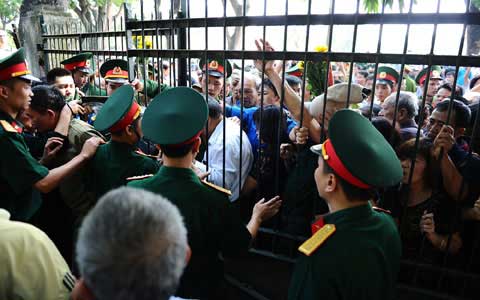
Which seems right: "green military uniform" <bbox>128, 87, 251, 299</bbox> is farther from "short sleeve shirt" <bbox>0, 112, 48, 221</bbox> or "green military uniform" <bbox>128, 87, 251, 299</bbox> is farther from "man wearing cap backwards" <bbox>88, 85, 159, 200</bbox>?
"short sleeve shirt" <bbox>0, 112, 48, 221</bbox>

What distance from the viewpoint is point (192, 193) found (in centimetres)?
170

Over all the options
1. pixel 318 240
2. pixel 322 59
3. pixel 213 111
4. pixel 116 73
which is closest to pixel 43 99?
pixel 213 111

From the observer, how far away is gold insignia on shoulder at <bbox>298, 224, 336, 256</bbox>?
1.41 meters

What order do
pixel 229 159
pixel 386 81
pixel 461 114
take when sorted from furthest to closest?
1. pixel 386 81
2. pixel 229 159
3. pixel 461 114

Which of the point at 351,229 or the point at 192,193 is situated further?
the point at 192,193

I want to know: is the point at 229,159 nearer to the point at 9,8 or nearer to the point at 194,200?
the point at 194,200

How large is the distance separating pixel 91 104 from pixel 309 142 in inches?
108

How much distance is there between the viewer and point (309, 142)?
2.47 meters

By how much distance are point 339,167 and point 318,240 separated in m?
0.32

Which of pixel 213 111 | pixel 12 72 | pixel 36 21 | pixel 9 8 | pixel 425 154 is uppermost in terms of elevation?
pixel 9 8

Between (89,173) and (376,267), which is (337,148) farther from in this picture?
(89,173)

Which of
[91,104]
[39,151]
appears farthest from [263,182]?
[91,104]

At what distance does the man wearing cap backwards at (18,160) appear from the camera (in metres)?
2.11

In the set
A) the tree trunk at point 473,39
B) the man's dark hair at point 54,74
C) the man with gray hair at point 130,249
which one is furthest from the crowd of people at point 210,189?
the tree trunk at point 473,39
